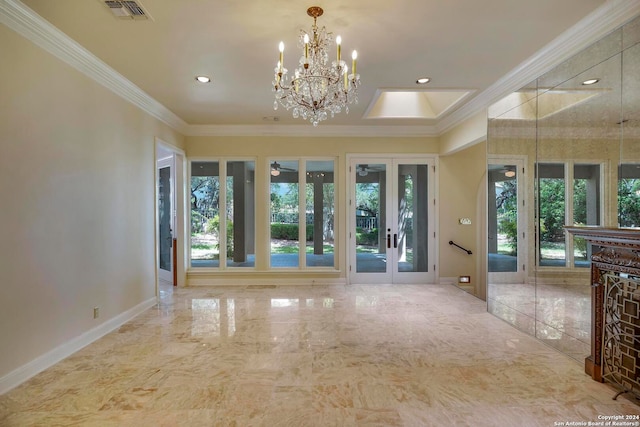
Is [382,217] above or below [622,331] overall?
above

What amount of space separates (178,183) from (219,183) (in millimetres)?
756

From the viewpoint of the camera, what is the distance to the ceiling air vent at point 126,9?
247cm

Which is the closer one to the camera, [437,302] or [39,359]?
[39,359]

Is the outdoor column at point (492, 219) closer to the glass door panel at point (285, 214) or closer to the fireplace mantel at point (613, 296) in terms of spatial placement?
the fireplace mantel at point (613, 296)

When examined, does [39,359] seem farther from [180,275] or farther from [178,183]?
[178,183]

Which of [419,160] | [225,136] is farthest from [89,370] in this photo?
[419,160]

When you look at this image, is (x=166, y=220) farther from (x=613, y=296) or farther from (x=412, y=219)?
(x=613, y=296)

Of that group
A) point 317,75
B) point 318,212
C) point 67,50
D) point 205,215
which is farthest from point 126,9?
point 318,212

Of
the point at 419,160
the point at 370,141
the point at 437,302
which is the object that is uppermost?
the point at 370,141

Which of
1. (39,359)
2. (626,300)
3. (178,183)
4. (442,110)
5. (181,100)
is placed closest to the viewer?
(626,300)

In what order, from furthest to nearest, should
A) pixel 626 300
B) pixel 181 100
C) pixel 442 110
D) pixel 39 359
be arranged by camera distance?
pixel 442 110, pixel 181 100, pixel 39 359, pixel 626 300

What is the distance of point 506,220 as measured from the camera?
4156 millimetres

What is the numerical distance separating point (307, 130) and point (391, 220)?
2.44 meters

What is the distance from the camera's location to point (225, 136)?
6.18 metres
